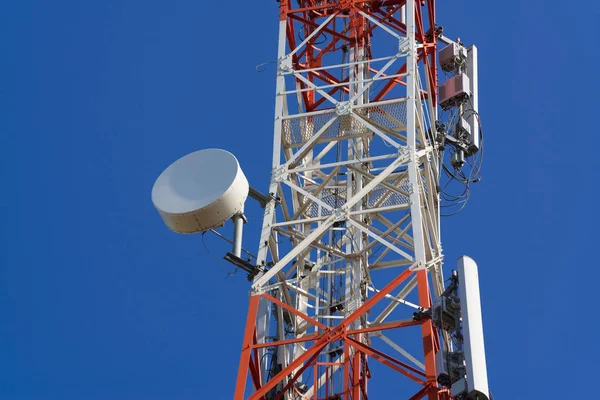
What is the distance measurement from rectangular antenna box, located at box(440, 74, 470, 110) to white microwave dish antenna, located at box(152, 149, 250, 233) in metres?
9.91

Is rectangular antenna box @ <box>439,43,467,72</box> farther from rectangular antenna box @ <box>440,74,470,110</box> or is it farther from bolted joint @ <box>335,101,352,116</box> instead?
bolted joint @ <box>335,101,352,116</box>

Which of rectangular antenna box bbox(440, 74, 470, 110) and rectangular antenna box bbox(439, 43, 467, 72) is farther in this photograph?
rectangular antenna box bbox(439, 43, 467, 72)

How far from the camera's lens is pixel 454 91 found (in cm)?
3878

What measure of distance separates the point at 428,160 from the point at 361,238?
2.87m

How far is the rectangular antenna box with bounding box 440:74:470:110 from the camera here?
38.7 meters

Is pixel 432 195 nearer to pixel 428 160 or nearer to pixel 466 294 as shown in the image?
pixel 428 160

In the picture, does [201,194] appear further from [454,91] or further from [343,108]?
[454,91]

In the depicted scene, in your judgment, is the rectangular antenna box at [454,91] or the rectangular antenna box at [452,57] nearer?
the rectangular antenna box at [454,91]

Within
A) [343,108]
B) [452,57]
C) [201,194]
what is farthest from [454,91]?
[201,194]

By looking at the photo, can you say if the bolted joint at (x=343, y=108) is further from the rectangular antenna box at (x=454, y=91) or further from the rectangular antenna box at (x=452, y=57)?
the rectangular antenna box at (x=452, y=57)

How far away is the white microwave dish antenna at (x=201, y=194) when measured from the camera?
30.3 metres

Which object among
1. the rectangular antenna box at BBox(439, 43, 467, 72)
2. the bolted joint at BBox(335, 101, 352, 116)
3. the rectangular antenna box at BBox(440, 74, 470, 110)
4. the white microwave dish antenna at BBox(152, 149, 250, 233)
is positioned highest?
the rectangular antenna box at BBox(439, 43, 467, 72)

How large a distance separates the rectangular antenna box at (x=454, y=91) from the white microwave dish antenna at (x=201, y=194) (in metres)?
9.91

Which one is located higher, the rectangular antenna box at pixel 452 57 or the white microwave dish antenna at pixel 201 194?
the rectangular antenna box at pixel 452 57
